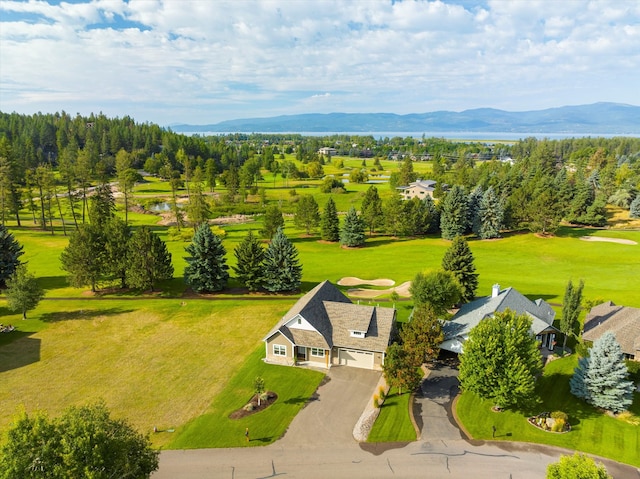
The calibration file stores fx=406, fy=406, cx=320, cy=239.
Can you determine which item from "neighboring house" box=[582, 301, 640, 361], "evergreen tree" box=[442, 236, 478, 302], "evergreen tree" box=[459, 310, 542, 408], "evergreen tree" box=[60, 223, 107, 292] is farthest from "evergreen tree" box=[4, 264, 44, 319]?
"neighboring house" box=[582, 301, 640, 361]

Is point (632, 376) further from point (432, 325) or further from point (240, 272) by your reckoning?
point (240, 272)

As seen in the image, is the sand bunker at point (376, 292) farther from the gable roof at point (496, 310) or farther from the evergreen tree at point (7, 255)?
the evergreen tree at point (7, 255)

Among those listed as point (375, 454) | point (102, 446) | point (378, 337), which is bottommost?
point (375, 454)

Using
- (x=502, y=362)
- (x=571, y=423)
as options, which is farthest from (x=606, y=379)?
(x=502, y=362)

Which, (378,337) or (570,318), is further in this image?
(570,318)

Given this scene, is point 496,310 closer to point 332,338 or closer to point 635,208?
point 332,338

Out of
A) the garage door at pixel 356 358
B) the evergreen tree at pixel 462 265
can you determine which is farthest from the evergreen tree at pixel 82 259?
the evergreen tree at pixel 462 265

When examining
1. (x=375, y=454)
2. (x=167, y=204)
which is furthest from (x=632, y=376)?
(x=167, y=204)
